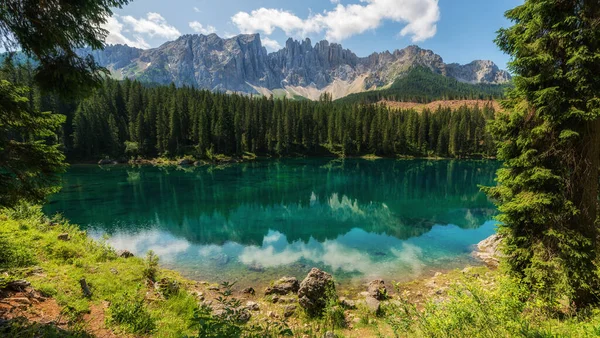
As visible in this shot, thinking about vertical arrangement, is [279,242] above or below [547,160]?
below

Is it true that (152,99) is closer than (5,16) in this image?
No

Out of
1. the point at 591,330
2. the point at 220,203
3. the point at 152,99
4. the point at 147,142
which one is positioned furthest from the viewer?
the point at 152,99

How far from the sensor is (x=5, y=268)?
8234 mm

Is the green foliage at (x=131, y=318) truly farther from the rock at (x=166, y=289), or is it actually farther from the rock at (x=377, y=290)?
the rock at (x=377, y=290)

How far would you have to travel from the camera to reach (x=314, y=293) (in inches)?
492

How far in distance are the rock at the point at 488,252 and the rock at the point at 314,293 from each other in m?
14.2

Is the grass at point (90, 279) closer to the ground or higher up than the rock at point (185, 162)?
closer to the ground

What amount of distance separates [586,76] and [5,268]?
746 inches

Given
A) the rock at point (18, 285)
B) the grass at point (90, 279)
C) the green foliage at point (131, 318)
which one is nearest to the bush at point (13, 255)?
the grass at point (90, 279)

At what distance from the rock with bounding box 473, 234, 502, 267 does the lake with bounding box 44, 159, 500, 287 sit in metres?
1.07

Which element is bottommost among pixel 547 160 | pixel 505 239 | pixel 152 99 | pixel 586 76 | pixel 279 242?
pixel 279 242

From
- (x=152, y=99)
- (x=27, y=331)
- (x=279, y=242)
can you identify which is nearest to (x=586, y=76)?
(x=27, y=331)

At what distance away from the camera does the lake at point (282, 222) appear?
1991 cm

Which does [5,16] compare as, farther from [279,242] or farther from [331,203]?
[331,203]
